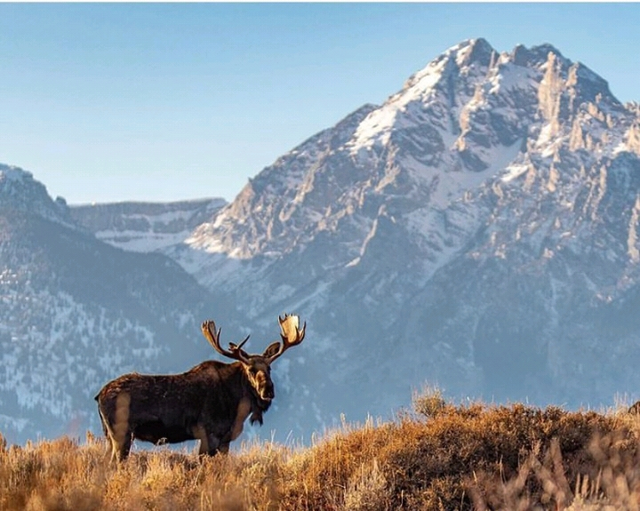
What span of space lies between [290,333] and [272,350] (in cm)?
42

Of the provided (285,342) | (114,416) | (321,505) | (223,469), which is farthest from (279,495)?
(285,342)

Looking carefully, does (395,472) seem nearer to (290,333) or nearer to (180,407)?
(180,407)

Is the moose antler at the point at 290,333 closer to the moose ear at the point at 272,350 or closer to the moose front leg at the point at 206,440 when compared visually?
the moose ear at the point at 272,350

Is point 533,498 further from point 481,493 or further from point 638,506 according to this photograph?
point 638,506

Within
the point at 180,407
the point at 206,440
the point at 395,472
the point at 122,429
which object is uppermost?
the point at 180,407

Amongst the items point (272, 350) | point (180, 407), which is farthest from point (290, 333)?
point (180, 407)

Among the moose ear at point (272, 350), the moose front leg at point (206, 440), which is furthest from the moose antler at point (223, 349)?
the moose front leg at point (206, 440)

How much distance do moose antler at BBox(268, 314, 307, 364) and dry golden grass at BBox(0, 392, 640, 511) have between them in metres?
1.89

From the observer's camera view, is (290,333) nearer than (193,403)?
No

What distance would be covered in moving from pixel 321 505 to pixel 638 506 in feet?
11.4

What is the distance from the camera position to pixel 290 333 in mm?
15602

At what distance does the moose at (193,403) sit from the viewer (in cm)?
1374

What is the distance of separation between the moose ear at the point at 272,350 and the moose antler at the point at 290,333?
0.05 metres

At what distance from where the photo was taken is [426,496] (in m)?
10.7
